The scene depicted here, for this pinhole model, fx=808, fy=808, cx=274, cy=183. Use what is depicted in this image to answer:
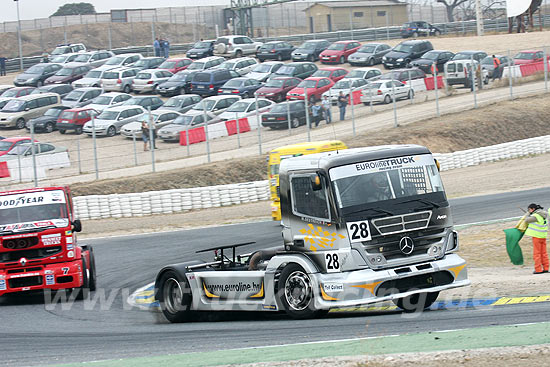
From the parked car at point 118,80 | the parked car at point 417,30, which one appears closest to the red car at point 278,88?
the parked car at point 118,80

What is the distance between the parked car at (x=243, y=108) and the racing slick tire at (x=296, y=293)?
24.4 metres

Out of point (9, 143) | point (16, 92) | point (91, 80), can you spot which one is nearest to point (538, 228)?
point (9, 143)

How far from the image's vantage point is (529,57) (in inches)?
1639

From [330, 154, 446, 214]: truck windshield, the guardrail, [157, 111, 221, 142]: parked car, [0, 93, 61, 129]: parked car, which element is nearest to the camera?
[330, 154, 446, 214]: truck windshield

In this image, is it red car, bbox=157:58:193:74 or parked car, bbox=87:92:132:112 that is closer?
parked car, bbox=87:92:132:112

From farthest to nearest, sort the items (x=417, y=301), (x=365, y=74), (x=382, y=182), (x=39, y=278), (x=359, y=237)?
(x=365, y=74) → (x=39, y=278) → (x=417, y=301) → (x=382, y=182) → (x=359, y=237)

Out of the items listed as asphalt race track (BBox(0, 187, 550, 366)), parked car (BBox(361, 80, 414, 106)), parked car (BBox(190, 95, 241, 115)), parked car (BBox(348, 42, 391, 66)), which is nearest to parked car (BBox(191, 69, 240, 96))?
parked car (BBox(190, 95, 241, 115))

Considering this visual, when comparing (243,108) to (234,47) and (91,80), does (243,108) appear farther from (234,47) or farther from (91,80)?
(234,47)

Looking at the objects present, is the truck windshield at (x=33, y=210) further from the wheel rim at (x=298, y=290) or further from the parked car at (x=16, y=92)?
the parked car at (x=16, y=92)

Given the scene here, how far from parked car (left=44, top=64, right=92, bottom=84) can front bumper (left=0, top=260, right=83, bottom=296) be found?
39.4 m

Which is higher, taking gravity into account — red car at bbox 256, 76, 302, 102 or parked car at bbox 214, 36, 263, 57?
parked car at bbox 214, 36, 263, 57

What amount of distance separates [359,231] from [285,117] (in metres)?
23.4

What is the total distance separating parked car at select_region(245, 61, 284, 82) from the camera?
4750 cm

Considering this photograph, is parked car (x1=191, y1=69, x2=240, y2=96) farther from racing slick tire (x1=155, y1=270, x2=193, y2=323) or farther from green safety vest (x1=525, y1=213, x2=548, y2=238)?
racing slick tire (x1=155, y1=270, x2=193, y2=323)
